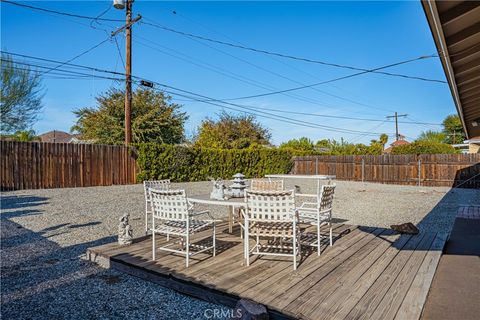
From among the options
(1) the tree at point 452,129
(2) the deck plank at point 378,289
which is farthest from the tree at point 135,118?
(1) the tree at point 452,129

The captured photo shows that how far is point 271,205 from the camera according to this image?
3.11 meters

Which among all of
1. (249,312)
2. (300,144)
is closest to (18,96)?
(249,312)

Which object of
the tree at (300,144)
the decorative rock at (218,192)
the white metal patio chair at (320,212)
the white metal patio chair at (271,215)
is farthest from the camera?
the tree at (300,144)

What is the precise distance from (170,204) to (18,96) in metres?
15.1

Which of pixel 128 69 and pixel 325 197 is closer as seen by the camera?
pixel 325 197

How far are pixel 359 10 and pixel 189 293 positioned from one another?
11.0 metres

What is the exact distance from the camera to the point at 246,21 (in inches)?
521

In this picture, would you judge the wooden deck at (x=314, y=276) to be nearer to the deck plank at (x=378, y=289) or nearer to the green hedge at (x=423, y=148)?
the deck plank at (x=378, y=289)

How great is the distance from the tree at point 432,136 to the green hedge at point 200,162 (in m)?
28.7

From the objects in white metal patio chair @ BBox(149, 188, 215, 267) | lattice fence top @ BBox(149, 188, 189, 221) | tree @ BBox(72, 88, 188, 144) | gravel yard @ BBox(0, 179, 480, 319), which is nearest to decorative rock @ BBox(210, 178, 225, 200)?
white metal patio chair @ BBox(149, 188, 215, 267)

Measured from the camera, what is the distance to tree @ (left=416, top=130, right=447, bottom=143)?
3812 cm

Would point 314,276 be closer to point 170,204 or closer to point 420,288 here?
point 420,288

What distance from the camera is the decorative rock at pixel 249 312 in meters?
2.07

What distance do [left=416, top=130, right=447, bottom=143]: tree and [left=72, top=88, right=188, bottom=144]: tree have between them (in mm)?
34052
